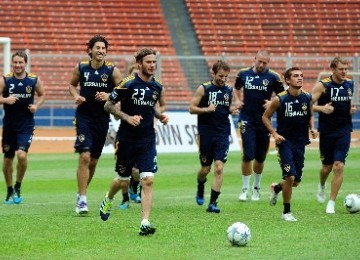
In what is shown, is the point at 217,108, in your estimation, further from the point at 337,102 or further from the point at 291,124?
the point at 291,124

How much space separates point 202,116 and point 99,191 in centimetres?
357

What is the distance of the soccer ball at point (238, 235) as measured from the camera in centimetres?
1181

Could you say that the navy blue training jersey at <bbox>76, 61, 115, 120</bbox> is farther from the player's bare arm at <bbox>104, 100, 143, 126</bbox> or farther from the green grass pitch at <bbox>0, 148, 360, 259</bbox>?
the player's bare arm at <bbox>104, 100, 143, 126</bbox>

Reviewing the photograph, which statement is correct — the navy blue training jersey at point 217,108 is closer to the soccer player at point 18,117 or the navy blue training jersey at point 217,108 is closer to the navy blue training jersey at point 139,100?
the soccer player at point 18,117

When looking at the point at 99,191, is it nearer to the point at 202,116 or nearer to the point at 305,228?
the point at 202,116

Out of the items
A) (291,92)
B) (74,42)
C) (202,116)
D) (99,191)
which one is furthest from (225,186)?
(74,42)

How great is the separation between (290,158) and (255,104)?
10.9 ft

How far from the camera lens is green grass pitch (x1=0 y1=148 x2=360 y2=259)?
1148 centimetres

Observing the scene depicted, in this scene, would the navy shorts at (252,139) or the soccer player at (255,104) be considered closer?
the soccer player at (255,104)

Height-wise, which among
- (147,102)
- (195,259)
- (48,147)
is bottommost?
(48,147)

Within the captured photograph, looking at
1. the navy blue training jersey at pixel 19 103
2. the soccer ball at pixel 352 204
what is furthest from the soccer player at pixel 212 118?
the navy blue training jersey at pixel 19 103

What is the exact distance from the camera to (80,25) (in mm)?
41500

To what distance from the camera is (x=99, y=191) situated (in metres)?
19.8

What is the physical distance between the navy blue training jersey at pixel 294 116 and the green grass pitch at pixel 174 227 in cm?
112
